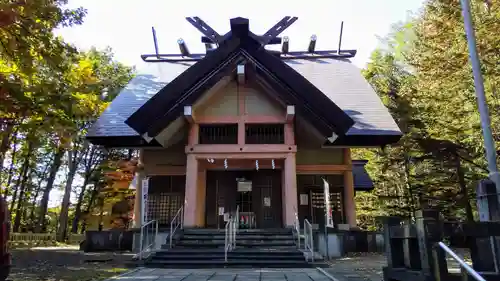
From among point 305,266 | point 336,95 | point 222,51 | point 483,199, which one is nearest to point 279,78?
point 222,51

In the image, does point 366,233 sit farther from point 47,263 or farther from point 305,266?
point 47,263

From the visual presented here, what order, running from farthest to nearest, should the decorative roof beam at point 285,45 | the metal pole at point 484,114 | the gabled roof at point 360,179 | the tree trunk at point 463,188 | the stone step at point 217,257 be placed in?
the decorative roof beam at point 285,45 < the gabled roof at point 360,179 < the tree trunk at point 463,188 < the stone step at point 217,257 < the metal pole at point 484,114

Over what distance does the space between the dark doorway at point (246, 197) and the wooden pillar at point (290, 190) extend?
1.90 metres

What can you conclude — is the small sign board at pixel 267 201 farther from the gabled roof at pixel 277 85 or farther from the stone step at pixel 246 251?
the stone step at pixel 246 251

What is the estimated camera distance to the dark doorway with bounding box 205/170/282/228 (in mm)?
13492

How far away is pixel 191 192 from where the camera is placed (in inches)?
462

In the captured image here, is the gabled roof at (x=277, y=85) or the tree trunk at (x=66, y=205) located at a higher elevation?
the gabled roof at (x=277, y=85)

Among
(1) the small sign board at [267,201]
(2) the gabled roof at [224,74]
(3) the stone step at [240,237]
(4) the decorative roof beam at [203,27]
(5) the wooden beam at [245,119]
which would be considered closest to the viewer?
(3) the stone step at [240,237]

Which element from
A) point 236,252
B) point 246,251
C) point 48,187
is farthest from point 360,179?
point 48,187

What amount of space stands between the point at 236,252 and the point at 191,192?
3.06m

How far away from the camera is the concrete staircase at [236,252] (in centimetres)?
876

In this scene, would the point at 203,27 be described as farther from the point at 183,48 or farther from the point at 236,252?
the point at 236,252

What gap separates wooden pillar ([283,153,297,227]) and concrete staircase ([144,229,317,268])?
707mm

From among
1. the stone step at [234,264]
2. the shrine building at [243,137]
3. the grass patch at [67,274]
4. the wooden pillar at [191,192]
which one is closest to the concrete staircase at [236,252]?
the stone step at [234,264]
